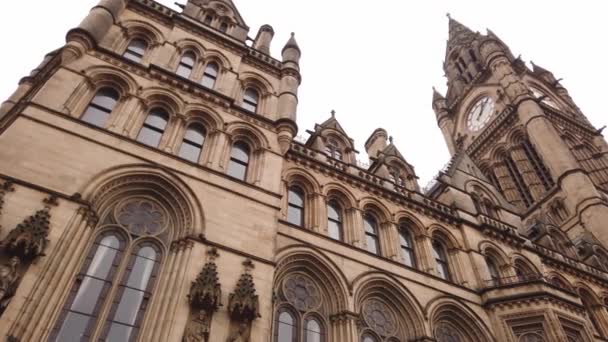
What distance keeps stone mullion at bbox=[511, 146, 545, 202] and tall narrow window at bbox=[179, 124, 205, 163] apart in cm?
2995

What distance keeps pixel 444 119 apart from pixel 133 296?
4773 cm

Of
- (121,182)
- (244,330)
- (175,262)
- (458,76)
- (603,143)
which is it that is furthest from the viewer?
(458,76)

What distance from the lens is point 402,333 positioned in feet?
47.3

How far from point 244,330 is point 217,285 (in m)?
1.11

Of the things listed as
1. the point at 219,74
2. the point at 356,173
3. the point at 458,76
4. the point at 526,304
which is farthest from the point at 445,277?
the point at 458,76

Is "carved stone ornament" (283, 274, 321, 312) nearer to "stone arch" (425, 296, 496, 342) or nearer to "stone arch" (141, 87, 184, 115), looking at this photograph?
"stone arch" (425, 296, 496, 342)

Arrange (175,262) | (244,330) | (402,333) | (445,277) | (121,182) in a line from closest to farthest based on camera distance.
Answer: (244,330) < (175,262) < (121,182) < (402,333) < (445,277)

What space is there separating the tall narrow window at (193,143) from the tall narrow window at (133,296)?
3480 millimetres

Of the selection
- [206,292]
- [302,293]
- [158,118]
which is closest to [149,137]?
[158,118]

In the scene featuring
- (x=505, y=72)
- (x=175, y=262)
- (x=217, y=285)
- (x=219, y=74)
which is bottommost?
(x=217, y=285)

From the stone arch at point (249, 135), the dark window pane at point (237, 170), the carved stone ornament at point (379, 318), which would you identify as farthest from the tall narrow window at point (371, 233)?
the dark window pane at point (237, 170)

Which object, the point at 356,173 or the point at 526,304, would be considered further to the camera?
the point at 356,173

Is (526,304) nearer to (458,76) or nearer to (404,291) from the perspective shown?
(404,291)

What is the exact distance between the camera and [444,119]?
174 feet
